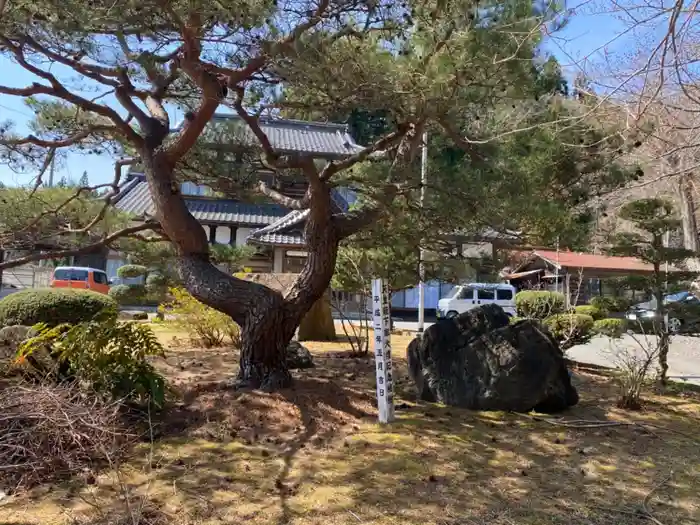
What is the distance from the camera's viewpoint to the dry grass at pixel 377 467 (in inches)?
113

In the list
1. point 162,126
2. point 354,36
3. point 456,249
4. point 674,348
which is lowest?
point 674,348

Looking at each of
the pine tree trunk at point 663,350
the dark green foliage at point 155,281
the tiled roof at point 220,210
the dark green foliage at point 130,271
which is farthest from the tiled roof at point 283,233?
the pine tree trunk at point 663,350

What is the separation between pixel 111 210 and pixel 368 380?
3.67 metres

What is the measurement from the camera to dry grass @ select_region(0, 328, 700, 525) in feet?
9.41

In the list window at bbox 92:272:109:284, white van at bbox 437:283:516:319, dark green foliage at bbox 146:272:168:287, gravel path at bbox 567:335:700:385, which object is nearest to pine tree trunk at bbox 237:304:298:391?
gravel path at bbox 567:335:700:385

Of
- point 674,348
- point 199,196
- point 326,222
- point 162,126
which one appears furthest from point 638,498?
point 199,196

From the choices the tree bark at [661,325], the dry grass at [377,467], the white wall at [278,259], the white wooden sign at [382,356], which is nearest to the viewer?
the dry grass at [377,467]

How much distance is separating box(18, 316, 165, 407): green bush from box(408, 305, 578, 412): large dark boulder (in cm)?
272

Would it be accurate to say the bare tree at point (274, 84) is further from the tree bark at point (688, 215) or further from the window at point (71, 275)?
the window at point (71, 275)

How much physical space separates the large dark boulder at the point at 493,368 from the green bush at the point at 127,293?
1602 centimetres

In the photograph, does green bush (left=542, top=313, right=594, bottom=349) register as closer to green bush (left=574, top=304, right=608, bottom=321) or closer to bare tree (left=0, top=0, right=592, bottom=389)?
bare tree (left=0, top=0, right=592, bottom=389)

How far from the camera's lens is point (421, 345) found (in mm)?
5855

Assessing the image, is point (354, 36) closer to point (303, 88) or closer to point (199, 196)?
point (303, 88)

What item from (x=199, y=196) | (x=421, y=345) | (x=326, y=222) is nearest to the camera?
(x=326, y=222)
